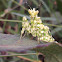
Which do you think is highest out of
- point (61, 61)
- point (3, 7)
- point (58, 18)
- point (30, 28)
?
point (3, 7)

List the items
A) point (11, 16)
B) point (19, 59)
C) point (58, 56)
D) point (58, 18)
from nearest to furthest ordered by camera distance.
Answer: point (58, 56)
point (19, 59)
point (58, 18)
point (11, 16)

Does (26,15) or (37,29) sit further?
(26,15)

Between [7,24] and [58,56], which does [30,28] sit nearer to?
[58,56]

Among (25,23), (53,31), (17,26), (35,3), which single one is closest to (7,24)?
(17,26)

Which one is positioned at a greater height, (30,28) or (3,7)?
(3,7)

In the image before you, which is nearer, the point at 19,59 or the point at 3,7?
the point at 19,59

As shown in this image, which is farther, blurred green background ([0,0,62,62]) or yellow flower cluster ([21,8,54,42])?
blurred green background ([0,0,62,62])

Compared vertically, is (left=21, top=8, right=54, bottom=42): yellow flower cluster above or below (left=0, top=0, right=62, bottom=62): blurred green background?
below

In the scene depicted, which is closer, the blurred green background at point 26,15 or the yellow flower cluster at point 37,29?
the yellow flower cluster at point 37,29

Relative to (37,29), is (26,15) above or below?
above

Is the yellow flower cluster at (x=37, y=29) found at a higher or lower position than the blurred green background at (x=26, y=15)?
lower

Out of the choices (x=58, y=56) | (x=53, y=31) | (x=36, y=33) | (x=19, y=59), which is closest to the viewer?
(x=58, y=56)
